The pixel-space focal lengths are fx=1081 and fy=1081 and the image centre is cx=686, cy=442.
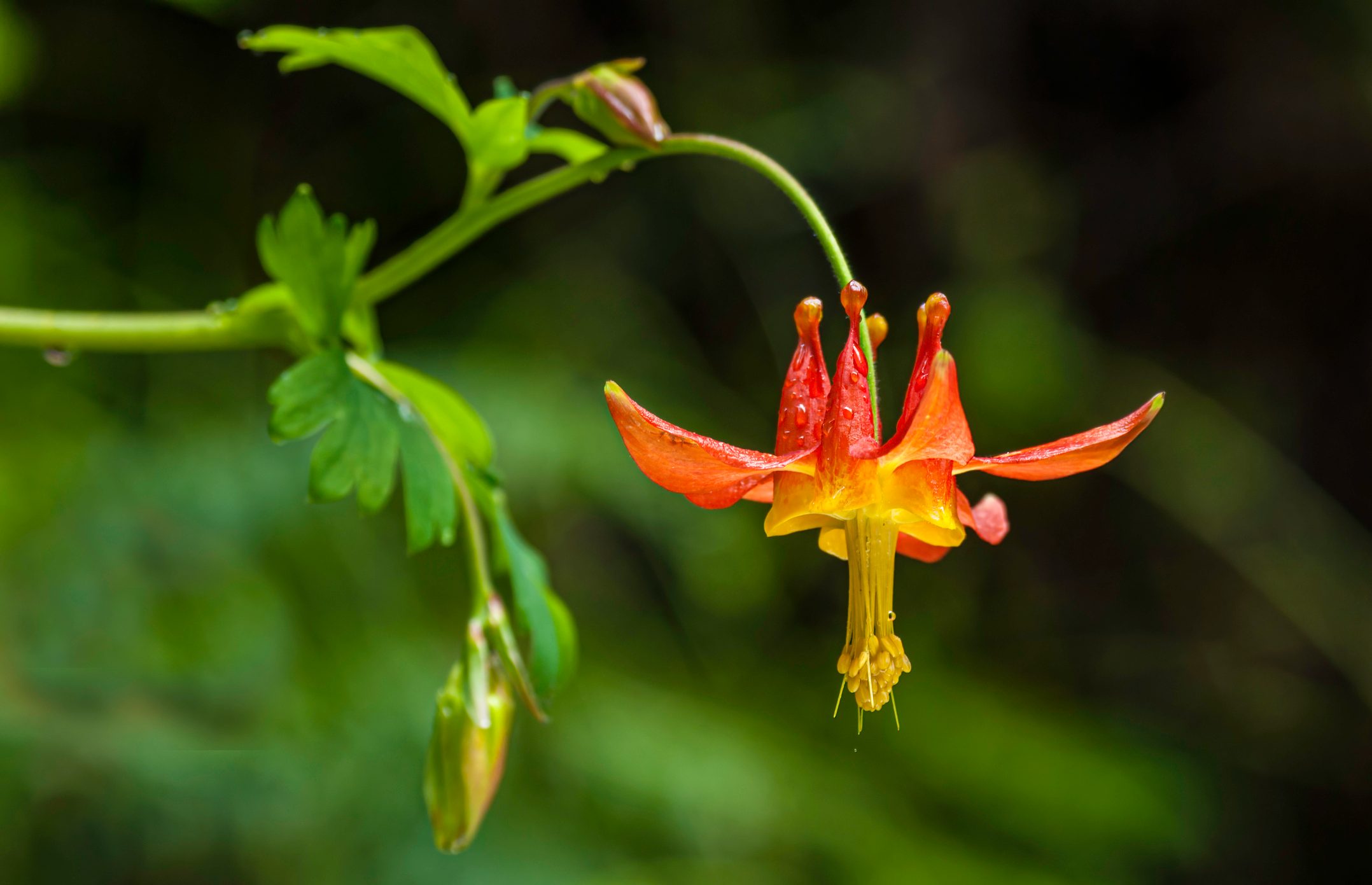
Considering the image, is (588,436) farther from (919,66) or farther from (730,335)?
(919,66)

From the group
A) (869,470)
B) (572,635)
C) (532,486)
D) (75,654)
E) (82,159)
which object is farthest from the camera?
(532,486)

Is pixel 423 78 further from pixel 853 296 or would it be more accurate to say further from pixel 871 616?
pixel 871 616

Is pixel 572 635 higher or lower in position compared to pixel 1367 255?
lower

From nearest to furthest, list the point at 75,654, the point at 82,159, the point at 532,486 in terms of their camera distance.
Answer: the point at 75,654
the point at 82,159
the point at 532,486

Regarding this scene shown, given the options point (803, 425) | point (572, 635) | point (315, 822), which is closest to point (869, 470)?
point (803, 425)

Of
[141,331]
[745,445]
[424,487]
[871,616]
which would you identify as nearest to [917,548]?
[871,616]

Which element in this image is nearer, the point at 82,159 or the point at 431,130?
the point at 82,159

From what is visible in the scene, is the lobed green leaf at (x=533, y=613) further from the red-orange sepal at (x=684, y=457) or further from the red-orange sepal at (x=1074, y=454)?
the red-orange sepal at (x=1074, y=454)

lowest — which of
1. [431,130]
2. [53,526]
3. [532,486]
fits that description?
[53,526]
